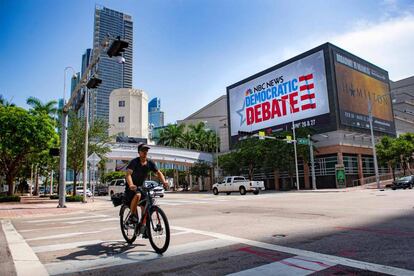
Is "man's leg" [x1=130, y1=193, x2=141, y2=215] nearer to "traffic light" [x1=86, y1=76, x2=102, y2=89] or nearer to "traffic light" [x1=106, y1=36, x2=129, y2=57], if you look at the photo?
"traffic light" [x1=106, y1=36, x2=129, y2=57]

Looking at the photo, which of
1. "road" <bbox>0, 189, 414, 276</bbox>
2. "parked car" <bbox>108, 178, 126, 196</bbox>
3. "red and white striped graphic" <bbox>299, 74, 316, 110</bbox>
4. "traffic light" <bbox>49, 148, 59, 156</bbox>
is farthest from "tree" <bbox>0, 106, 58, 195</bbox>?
"red and white striped graphic" <bbox>299, 74, 316, 110</bbox>

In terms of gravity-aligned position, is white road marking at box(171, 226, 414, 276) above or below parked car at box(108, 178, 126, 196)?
below

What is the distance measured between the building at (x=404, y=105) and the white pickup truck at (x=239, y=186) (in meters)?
46.7

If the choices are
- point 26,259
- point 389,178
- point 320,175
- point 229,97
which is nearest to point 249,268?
point 26,259

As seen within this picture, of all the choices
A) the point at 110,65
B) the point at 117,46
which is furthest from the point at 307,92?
the point at 110,65

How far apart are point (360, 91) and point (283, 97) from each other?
1167 cm

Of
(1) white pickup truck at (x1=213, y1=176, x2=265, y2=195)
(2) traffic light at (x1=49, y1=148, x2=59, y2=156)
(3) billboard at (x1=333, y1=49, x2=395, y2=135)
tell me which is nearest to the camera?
(2) traffic light at (x1=49, y1=148, x2=59, y2=156)

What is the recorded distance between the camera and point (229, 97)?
64125 millimetres

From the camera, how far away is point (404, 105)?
79125 millimetres

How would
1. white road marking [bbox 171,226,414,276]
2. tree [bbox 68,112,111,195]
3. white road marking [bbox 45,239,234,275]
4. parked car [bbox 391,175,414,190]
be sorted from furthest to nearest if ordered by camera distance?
parked car [bbox 391,175,414,190] < tree [bbox 68,112,111,195] < white road marking [bbox 45,239,234,275] < white road marking [bbox 171,226,414,276]

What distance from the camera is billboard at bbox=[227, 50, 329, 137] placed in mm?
47903

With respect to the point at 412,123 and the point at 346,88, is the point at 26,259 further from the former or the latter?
the point at 412,123

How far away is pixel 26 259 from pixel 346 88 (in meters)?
49.0

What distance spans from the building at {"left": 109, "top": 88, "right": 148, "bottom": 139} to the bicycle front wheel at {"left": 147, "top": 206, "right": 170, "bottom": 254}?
83.1 m
